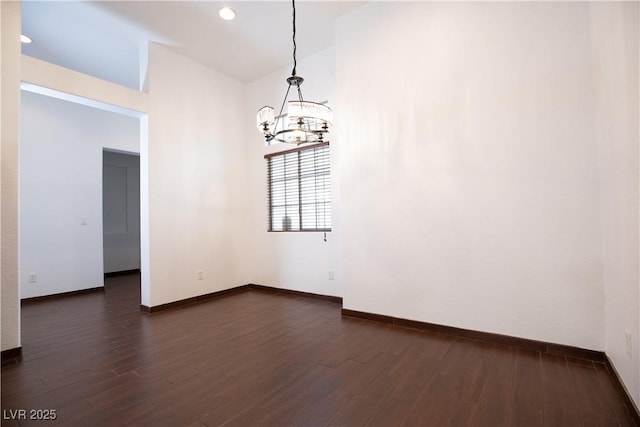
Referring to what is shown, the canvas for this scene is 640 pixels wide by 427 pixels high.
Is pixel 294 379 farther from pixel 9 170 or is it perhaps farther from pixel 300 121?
pixel 9 170

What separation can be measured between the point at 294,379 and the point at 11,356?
2.40 m

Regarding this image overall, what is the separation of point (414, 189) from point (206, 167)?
10.4 ft

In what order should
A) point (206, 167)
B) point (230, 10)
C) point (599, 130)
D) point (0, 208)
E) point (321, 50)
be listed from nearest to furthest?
point (599, 130), point (0, 208), point (230, 10), point (321, 50), point (206, 167)

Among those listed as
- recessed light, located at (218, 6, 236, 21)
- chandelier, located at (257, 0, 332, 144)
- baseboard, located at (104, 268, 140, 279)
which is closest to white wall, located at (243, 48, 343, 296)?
recessed light, located at (218, 6, 236, 21)

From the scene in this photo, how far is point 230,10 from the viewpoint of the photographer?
342cm

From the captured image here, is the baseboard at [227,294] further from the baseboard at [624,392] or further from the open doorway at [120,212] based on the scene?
the open doorway at [120,212]

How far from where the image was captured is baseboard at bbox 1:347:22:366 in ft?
7.94

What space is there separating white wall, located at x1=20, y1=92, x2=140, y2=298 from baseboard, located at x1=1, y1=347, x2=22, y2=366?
2653 mm

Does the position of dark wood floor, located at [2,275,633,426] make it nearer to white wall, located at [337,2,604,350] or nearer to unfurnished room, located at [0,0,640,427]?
unfurnished room, located at [0,0,640,427]

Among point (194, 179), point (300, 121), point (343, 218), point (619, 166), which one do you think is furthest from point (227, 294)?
point (619, 166)

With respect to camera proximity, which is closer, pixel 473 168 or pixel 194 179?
pixel 473 168

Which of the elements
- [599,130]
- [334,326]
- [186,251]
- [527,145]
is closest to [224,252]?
[186,251]

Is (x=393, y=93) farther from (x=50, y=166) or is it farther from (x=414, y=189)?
(x=50, y=166)

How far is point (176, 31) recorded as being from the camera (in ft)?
12.3
